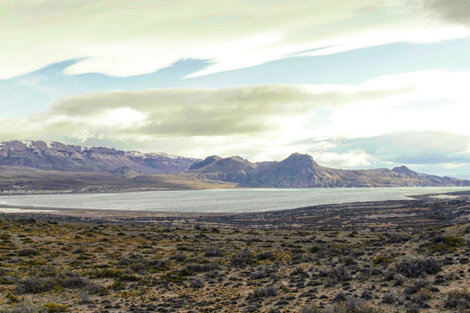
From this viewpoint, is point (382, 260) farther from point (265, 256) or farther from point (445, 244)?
point (265, 256)

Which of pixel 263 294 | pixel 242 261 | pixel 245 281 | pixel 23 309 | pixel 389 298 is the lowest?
pixel 242 261

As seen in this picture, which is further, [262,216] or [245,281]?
[262,216]

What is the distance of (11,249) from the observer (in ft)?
128

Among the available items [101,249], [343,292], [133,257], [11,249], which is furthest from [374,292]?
[11,249]

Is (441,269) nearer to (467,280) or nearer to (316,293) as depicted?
(467,280)

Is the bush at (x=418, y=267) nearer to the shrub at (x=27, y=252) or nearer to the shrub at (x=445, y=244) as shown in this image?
the shrub at (x=445, y=244)

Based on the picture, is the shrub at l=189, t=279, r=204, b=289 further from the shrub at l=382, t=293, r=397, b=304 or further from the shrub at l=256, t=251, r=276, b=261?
the shrub at l=382, t=293, r=397, b=304

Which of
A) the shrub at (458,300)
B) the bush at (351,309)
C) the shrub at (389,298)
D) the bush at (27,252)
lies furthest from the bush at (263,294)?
the bush at (27,252)

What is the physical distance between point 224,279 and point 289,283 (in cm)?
550

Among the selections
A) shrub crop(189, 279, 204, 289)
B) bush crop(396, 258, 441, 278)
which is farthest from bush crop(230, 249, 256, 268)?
bush crop(396, 258, 441, 278)

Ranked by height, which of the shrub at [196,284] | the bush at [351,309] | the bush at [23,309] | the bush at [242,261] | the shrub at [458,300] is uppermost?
the shrub at [458,300]

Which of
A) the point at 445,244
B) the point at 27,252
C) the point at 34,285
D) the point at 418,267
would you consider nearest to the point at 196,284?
the point at 34,285

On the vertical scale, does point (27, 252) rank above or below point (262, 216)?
above

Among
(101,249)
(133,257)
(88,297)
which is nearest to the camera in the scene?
(88,297)
